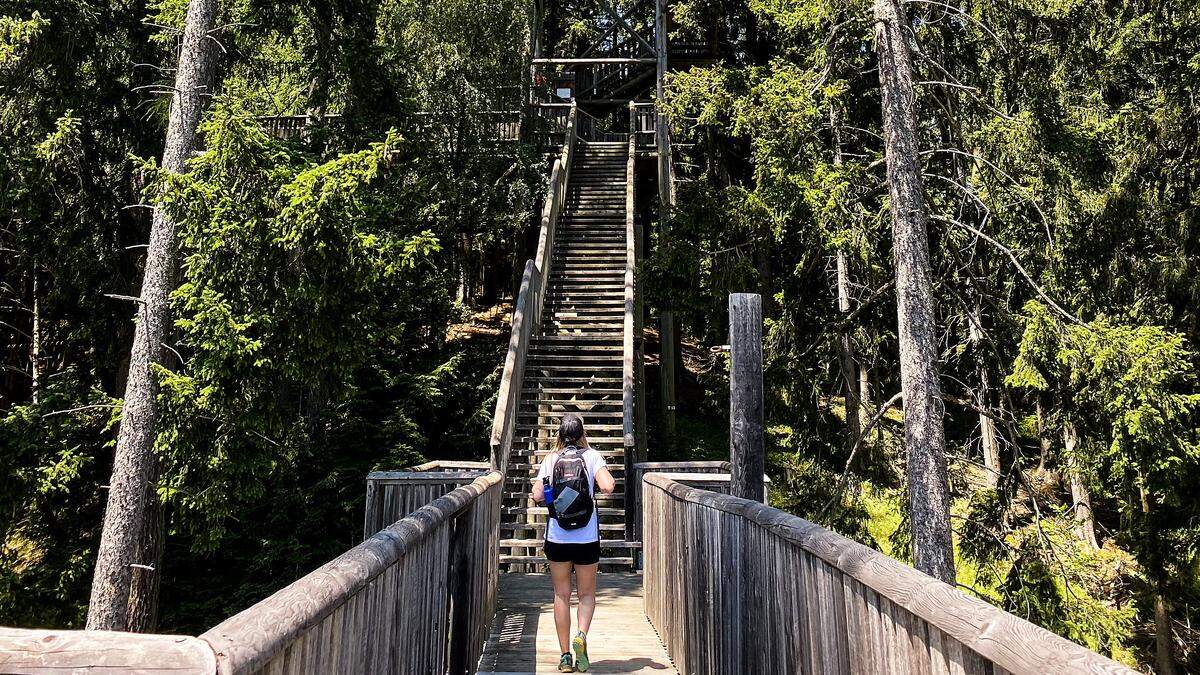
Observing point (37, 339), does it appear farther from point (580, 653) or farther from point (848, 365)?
point (848, 365)

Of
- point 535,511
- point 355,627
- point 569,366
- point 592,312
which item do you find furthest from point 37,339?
point 355,627

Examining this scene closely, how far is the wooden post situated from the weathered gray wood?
4.47m

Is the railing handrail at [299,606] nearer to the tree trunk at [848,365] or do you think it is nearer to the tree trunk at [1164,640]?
the tree trunk at [848,365]

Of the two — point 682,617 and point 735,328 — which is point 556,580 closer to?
point 682,617

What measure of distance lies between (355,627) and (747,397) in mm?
3658

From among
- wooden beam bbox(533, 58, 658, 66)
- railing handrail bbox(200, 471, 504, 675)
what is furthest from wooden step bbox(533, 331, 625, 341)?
A: railing handrail bbox(200, 471, 504, 675)

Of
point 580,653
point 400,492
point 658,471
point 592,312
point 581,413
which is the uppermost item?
point 592,312

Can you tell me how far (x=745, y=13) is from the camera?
18203 millimetres

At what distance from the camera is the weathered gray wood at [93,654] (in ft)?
4.42

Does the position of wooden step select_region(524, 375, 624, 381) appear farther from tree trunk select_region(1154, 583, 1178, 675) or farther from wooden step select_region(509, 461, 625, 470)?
tree trunk select_region(1154, 583, 1178, 675)

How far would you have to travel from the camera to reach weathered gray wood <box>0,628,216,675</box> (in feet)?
4.42

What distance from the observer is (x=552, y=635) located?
6.51m

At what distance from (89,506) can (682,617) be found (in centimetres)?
1230

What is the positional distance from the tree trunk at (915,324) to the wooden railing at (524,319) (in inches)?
185
